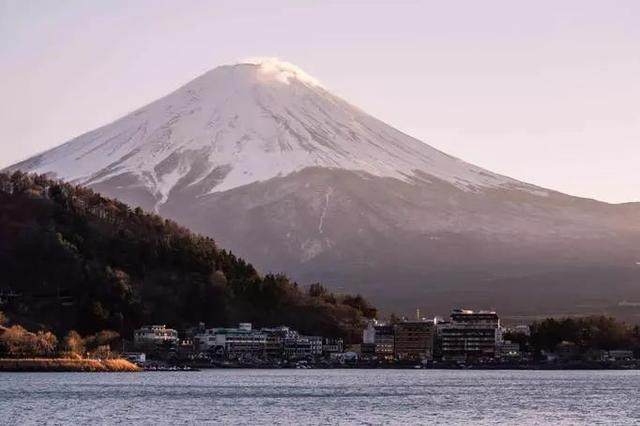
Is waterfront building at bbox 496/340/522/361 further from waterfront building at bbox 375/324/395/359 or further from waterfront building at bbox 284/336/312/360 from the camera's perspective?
waterfront building at bbox 284/336/312/360

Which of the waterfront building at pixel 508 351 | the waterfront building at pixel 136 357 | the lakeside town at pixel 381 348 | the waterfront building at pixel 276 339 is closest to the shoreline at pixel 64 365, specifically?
the waterfront building at pixel 136 357

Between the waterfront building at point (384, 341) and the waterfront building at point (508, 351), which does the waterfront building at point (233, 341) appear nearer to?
the waterfront building at point (384, 341)

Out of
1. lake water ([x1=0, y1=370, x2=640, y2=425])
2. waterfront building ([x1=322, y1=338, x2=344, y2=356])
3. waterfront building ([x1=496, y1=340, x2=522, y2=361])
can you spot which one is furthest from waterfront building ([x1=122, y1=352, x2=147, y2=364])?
waterfront building ([x1=496, y1=340, x2=522, y2=361])

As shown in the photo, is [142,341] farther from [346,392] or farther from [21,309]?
[346,392]

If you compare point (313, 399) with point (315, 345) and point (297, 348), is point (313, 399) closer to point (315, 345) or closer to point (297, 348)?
point (297, 348)

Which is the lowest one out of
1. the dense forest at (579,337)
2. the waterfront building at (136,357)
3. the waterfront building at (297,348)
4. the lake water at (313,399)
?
the lake water at (313,399)

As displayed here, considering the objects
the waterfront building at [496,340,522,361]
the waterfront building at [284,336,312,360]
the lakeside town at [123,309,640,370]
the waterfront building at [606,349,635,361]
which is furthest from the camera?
the waterfront building at [496,340,522,361]

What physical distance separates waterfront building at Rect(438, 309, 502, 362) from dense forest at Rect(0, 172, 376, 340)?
854cm

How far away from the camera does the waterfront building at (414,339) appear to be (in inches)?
5310

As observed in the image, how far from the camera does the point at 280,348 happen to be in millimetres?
131875

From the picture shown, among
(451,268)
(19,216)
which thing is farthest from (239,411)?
(451,268)

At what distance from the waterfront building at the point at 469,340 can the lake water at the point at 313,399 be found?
27356 mm

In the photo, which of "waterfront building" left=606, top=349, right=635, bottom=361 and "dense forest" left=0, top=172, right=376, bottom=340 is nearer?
"dense forest" left=0, top=172, right=376, bottom=340

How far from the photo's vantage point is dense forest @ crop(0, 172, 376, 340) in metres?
128
